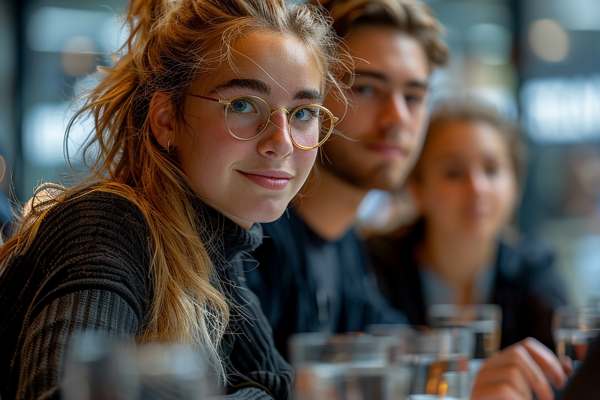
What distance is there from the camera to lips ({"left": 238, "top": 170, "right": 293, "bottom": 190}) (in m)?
0.62

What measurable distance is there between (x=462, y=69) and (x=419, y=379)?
3656 millimetres

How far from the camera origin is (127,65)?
724 millimetres

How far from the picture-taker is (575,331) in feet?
2.36

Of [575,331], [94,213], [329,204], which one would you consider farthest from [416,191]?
[94,213]

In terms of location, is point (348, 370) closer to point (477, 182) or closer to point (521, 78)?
point (477, 182)

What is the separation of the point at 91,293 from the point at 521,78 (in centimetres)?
391

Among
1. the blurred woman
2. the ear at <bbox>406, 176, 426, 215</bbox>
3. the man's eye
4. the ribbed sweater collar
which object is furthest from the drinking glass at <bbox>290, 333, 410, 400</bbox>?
the ear at <bbox>406, 176, 426, 215</bbox>

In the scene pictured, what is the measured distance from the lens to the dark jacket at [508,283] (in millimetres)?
1380

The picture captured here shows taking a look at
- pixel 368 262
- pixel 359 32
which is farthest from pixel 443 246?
pixel 359 32

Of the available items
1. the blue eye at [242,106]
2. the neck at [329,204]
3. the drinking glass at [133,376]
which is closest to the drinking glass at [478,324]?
the neck at [329,204]

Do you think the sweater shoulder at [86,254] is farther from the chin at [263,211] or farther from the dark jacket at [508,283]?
the dark jacket at [508,283]

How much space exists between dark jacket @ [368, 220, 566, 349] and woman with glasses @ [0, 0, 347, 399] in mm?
799

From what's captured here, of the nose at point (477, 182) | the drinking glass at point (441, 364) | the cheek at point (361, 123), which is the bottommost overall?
the drinking glass at point (441, 364)

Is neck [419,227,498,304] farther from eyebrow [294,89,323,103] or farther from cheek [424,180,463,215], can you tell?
eyebrow [294,89,323,103]
